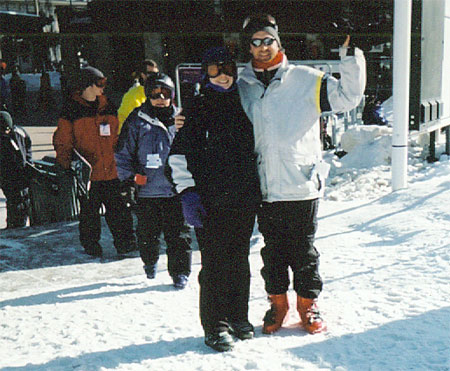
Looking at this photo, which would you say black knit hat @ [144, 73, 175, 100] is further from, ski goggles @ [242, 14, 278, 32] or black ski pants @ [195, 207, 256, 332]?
black ski pants @ [195, 207, 256, 332]

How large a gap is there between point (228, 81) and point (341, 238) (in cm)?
264

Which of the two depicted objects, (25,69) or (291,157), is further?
(25,69)

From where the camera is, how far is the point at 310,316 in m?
2.96

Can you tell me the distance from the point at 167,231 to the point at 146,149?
0.67 m

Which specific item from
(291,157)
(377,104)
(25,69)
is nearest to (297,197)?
(291,157)

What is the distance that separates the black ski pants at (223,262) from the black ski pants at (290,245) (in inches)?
5.0

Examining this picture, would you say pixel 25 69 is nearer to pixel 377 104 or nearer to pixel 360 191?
pixel 377 104

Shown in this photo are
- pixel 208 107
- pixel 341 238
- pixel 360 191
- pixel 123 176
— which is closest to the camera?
pixel 208 107

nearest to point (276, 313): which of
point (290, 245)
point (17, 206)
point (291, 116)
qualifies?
point (290, 245)

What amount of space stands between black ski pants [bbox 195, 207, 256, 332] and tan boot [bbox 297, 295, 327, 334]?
33cm

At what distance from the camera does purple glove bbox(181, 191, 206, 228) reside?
107 inches

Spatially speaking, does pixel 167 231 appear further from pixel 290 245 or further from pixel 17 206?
pixel 17 206

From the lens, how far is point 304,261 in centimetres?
290

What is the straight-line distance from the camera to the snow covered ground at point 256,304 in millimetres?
2727
